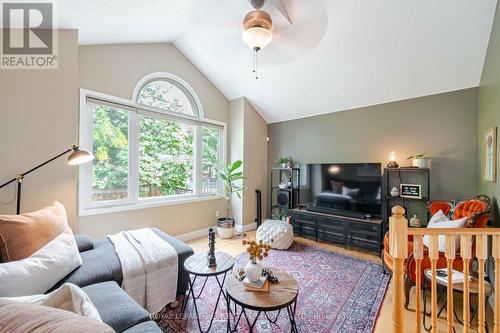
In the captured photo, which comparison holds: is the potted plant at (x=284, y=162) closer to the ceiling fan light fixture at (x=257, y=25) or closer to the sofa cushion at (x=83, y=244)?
the ceiling fan light fixture at (x=257, y=25)

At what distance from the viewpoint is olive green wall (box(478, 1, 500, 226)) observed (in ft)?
7.27

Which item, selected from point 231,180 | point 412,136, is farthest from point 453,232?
point 231,180

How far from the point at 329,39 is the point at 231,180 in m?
2.83

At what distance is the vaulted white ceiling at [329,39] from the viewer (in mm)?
2385

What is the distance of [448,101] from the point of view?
3217 millimetres

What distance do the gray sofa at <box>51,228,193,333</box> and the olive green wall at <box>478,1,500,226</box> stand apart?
3227 millimetres

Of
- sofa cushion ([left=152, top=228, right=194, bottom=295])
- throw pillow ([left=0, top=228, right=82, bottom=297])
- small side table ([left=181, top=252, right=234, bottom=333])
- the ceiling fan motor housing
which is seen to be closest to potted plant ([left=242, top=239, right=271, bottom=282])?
small side table ([left=181, top=252, right=234, bottom=333])

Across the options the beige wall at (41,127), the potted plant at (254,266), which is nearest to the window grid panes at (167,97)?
the beige wall at (41,127)

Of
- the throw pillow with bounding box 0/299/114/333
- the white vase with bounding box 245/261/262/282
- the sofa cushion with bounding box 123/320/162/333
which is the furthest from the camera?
the white vase with bounding box 245/261/262/282

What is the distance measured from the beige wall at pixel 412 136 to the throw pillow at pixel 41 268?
3.97m

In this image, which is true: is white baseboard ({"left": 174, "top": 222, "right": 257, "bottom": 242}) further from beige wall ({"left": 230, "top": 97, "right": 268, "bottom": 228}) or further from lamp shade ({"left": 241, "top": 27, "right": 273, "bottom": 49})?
lamp shade ({"left": 241, "top": 27, "right": 273, "bottom": 49})

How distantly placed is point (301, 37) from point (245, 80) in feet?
4.54

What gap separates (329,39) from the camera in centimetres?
296

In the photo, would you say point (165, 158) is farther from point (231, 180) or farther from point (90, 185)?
point (231, 180)
